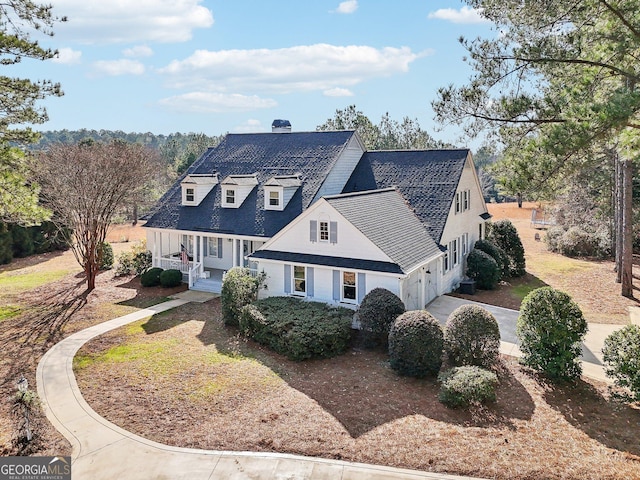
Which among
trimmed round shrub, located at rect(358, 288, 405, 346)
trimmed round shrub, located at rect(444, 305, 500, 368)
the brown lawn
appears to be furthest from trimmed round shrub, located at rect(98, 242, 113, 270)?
trimmed round shrub, located at rect(444, 305, 500, 368)

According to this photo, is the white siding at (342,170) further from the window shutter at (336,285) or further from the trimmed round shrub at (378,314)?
the trimmed round shrub at (378,314)

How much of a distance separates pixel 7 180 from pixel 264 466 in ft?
33.1

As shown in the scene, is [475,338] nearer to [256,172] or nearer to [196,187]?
[256,172]

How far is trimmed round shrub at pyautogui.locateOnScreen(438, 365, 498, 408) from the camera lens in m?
11.9

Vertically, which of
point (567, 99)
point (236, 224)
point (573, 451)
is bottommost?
point (573, 451)

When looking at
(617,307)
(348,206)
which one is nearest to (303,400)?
(348,206)

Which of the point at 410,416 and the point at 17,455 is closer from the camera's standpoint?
the point at 17,455

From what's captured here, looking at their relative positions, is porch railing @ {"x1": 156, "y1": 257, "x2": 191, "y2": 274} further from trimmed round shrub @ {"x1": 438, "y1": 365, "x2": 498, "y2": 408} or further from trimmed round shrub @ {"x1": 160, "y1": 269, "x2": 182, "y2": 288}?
trimmed round shrub @ {"x1": 438, "y1": 365, "x2": 498, "y2": 408}

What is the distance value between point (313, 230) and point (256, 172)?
891cm

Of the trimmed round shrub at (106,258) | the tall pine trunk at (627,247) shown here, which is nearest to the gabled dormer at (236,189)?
the trimmed round shrub at (106,258)

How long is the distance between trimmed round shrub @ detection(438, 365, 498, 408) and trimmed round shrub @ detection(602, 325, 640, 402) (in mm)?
3267

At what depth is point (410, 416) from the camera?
38.0 ft

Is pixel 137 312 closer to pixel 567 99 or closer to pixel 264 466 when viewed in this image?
pixel 264 466

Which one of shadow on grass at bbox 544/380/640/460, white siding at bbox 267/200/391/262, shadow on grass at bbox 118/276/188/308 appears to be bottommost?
shadow on grass at bbox 544/380/640/460
